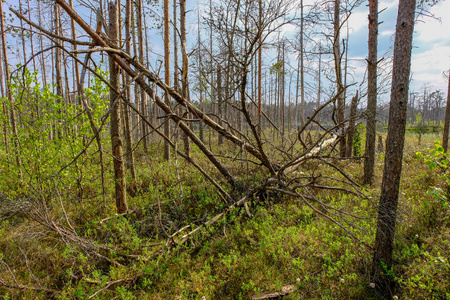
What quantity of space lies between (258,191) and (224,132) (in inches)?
62.3

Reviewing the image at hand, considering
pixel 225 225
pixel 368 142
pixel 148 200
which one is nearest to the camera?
pixel 225 225

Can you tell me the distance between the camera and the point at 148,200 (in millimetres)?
5543

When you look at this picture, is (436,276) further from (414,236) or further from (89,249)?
(89,249)

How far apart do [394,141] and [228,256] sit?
108 inches

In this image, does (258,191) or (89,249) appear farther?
(258,191)

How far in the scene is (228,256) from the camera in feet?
11.0

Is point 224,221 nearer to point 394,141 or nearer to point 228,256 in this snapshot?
point 228,256

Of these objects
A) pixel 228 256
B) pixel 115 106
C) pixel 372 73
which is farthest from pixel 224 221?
pixel 372 73

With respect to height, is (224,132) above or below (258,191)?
above

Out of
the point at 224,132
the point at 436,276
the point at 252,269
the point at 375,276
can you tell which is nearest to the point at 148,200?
the point at 224,132

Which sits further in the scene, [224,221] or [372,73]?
[372,73]

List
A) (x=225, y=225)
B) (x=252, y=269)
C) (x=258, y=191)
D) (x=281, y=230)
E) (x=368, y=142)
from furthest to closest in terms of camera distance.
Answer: (x=368, y=142)
(x=258, y=191)
(x=225, y=225)
(x=281, y=230)
(x=252, y=269)

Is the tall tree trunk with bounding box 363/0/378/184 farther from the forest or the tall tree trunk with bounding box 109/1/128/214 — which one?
the tall tree trunk with bounding box 109/1/128/214

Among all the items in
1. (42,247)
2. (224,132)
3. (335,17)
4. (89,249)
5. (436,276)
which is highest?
(335,17)
